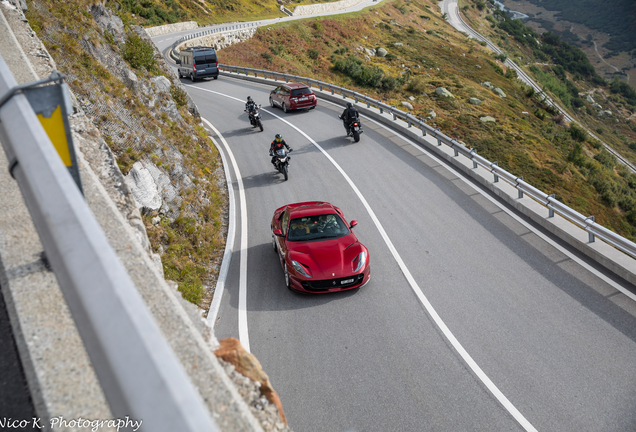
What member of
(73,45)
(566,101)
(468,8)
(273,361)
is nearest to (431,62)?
(566,101)

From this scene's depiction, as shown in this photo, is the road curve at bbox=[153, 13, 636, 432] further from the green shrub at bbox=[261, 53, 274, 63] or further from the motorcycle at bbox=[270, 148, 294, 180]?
the green shrub at bbox=[261, 53, 274, 63]

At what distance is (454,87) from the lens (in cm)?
4056

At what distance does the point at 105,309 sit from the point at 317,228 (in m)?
7.74

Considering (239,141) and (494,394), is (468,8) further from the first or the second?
(494,394)

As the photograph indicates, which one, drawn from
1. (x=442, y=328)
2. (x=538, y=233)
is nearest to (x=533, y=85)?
(x=538, y=233)

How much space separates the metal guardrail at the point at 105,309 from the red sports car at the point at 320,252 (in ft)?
19.8

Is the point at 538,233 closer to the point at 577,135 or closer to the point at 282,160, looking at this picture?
the point at 282,160

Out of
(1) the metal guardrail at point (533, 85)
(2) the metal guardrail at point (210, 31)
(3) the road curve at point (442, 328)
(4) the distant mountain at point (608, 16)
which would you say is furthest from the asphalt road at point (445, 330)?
(4) the distant mountain at point (608, 16)

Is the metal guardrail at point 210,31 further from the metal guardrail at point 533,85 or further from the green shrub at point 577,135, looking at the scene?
the metal guardrail at point 533,85

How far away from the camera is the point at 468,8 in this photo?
418ft

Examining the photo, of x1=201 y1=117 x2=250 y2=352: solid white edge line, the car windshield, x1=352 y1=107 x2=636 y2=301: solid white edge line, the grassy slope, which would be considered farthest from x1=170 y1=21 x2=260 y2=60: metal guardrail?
the car windshield

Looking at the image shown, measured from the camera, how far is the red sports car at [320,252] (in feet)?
27.6

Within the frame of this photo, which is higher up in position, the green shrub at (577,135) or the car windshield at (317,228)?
the car windshield at (317,228)

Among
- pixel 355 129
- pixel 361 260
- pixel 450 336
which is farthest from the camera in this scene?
pixel 355 129
